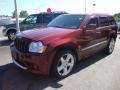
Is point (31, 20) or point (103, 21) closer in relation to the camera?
point (103, 21)

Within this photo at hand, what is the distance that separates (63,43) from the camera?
480 centimetres

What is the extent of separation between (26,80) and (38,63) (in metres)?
0.77

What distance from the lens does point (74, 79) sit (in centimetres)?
503

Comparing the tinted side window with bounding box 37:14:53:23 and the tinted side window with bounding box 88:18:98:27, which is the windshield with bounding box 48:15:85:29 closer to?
the tinted side window with bounding box 88:18:98:27

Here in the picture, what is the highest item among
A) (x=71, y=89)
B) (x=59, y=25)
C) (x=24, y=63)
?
(x=59, y=25)

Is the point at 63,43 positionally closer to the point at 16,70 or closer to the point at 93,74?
the point at 93,74

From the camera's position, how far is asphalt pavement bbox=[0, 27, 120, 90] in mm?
4578

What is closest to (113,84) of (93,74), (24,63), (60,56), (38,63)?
(93,74)

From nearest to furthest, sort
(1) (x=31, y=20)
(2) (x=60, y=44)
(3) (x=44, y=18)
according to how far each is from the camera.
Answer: (2) (x=60, y=44) < (3) (x=44, y=18) < (1) (x=31, y=20)

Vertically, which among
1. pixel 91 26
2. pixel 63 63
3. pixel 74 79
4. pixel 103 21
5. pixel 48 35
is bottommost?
pixel 74 79

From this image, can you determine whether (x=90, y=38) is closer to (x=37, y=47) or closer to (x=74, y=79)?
(x=74, y=79)

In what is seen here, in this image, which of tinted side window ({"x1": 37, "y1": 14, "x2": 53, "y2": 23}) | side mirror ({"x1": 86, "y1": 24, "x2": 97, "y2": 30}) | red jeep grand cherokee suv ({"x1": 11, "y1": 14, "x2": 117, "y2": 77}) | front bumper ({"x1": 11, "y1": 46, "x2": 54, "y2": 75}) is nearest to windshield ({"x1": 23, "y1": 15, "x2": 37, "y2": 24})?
tinted side window ({"x1": 37, "y1": 14, "x2": 53, "y2": 23})

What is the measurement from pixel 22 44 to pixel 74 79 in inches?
63.5

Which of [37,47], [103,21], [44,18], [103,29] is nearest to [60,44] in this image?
[37,47]
